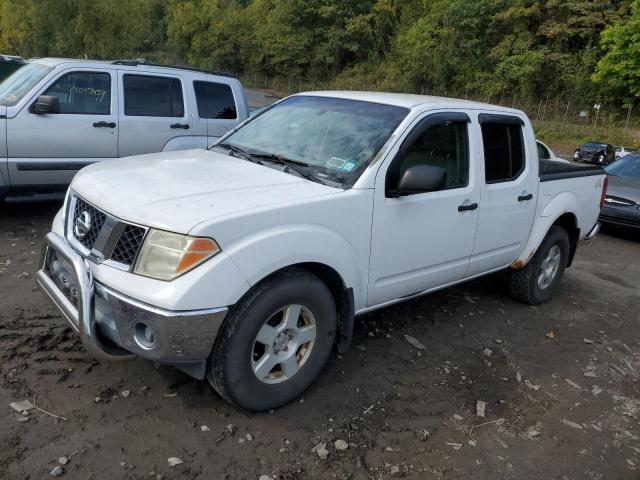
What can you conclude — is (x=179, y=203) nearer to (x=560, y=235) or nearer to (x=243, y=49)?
(x=560, y=235)

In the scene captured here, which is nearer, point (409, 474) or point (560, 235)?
point (409, 474)

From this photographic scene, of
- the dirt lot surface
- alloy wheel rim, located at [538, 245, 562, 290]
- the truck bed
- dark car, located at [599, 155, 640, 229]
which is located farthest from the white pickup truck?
dark car, located at [599, 155, 640, 229]

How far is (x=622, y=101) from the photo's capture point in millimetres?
41531

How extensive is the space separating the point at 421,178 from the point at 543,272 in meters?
2.75

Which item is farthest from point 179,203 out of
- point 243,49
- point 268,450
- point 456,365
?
point 243,49

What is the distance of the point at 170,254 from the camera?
2641 millimetres

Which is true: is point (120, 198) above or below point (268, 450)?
above

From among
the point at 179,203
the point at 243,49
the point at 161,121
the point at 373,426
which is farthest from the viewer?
the point at 243,49

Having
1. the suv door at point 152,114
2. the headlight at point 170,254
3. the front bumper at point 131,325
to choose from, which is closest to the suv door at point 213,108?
the suv door at point 152,114

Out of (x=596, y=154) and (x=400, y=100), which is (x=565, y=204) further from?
(x=596, y=154)

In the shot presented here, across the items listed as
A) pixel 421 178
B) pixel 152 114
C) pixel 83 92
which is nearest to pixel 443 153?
pixel 421 178

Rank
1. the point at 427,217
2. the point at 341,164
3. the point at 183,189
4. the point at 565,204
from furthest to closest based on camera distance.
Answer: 1. the point at 565,204
2. the point at 427,217
3. the point at 341,164
4. the point at 183,189

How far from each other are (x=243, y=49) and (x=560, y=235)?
64.8m

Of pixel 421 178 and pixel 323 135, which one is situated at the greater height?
pixel 323 135
